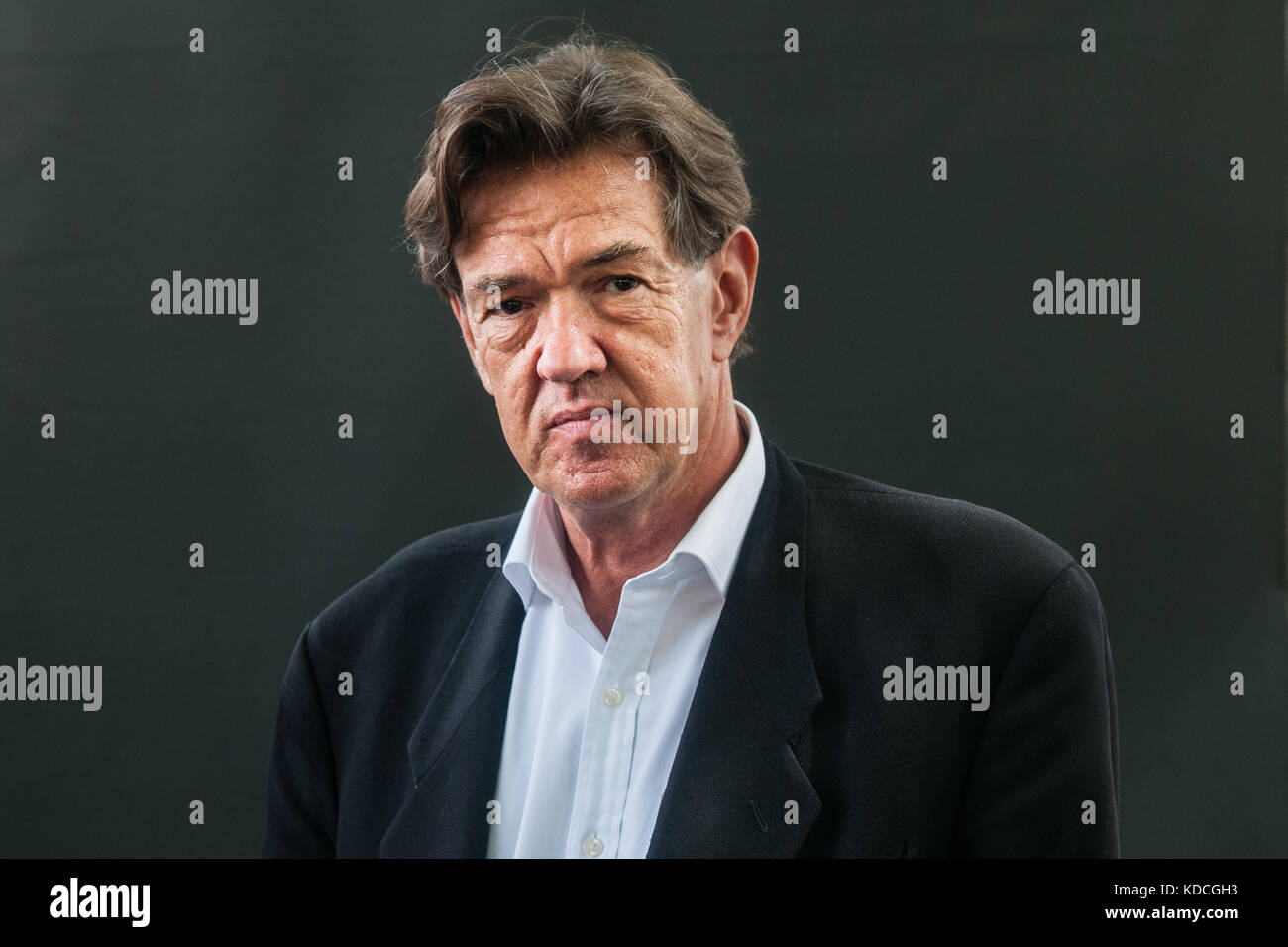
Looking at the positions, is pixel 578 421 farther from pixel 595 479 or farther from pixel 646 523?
pixel 646 523

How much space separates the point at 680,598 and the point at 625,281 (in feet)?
1.64

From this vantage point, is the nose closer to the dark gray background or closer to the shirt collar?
the shirt collar

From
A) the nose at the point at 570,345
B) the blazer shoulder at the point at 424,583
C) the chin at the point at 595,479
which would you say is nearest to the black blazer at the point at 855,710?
the blazer shoulder at the point at 424,583

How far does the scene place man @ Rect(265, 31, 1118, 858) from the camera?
161 centimetres

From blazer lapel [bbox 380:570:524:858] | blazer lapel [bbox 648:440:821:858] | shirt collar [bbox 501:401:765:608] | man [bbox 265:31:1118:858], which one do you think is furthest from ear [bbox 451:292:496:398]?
blazer lapel [bbox 648:440:821:858]

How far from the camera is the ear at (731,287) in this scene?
1.78 metres

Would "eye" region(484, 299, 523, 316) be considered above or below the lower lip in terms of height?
above

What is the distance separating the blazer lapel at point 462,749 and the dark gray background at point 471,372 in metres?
0.46

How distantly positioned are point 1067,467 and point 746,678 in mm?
825

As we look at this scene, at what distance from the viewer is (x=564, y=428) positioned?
1667 mm

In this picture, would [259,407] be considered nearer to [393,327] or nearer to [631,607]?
[393,327]

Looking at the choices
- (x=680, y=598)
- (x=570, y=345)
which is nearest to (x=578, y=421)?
(x=570, y=345)
